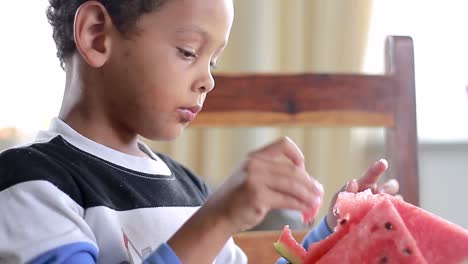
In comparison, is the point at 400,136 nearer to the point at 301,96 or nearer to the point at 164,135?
the point at 301,96

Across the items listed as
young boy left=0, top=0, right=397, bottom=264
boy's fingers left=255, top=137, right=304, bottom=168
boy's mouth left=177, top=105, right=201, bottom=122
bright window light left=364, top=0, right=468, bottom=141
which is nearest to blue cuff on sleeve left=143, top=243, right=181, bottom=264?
young boy left=0, top=0, right=397, bottom=264

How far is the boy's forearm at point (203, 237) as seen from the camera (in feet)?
2.47

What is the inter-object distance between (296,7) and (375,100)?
0.80 meters

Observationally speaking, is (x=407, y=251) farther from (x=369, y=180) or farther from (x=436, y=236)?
(x=369, y=180)

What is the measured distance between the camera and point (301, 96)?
1.31m

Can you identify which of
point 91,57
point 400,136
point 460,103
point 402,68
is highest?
point 91,57

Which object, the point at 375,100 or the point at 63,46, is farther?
the point at 375,100

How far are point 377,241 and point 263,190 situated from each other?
0.15m

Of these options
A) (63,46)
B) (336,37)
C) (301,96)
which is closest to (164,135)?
(63,46)

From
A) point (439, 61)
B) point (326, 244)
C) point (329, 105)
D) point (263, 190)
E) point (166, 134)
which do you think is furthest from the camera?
point (439, 61)

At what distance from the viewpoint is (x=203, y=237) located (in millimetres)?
752

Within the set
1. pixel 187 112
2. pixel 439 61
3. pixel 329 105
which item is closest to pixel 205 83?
pixel 187 112

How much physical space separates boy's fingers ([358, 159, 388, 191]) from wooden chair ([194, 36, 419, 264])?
0.24 metres

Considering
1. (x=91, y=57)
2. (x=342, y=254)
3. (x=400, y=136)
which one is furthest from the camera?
(x=400, y=136)
